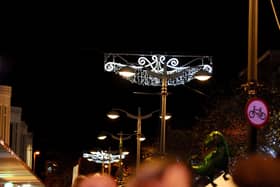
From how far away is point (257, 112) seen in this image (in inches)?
493

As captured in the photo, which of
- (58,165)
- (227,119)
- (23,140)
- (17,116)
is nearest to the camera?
(227,119)

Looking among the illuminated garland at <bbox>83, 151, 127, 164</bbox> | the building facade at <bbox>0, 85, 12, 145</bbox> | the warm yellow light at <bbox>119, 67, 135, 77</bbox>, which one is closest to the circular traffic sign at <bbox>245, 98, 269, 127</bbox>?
the warm yellow light at <bbox>119, 67, 135, 77</bbox>

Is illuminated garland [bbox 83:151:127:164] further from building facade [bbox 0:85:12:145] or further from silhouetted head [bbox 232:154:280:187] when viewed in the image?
silhouetted head [bbox 232:154:280:187]

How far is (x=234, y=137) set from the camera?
72.8 ft

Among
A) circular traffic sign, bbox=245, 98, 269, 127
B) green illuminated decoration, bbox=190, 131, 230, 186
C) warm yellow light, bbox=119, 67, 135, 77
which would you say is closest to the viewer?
green illuminated decoration, bbox=190, 131, 230, 186

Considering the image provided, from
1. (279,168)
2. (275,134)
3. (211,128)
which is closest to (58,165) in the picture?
(211,128)

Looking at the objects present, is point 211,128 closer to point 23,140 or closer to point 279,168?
point 279,168

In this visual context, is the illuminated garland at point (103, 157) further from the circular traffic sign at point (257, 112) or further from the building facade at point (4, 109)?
the circular traffic sign at point (257, 112)

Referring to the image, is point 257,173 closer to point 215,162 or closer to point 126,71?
point 215,162

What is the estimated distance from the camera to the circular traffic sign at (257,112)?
12.5 m

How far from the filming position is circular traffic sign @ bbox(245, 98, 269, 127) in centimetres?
1248

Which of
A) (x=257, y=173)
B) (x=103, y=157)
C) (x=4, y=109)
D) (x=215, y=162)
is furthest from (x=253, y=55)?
(x=103, y=157)

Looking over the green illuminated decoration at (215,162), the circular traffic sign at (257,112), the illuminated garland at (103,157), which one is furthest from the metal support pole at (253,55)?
the illuminated garland at (103,157)

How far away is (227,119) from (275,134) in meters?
4.59
